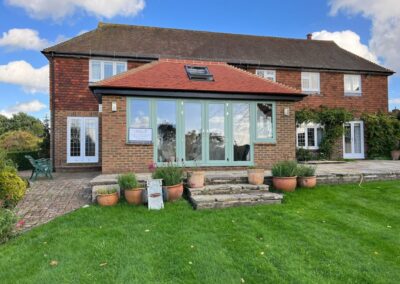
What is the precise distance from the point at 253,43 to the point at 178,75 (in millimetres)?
10435

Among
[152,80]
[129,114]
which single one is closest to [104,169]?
[129,114]

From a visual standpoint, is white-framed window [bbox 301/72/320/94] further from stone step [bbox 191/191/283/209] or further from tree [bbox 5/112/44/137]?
tree [bbox 5/112/44/137]

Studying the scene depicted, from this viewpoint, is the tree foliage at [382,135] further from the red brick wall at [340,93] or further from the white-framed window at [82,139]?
the white-framed window at [82,139]

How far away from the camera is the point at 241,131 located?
9.55m

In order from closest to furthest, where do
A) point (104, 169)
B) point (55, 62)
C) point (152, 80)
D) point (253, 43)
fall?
point (104, 169) → point (152, 80) → point (55, 62) → point (253, 43)

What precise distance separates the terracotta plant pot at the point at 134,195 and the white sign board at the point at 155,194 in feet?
0.91

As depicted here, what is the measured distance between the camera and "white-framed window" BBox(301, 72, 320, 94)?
16.5 meters

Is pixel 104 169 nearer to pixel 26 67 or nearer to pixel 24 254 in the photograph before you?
pixel 24 254

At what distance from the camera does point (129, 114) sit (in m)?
8.85

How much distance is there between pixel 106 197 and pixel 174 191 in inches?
62.9

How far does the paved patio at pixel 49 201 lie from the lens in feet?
18.4

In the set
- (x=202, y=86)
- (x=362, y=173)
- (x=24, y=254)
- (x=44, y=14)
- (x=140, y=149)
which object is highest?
(x=44, y=14)

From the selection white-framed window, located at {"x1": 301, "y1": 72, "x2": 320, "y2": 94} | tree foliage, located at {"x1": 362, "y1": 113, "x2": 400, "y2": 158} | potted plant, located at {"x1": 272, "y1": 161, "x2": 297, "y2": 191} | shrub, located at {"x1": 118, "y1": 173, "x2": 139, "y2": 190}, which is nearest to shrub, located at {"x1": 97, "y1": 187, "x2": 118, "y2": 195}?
shrub, located at {"x1": 118, "y1": 173, "x2": 139, "y2": 190}

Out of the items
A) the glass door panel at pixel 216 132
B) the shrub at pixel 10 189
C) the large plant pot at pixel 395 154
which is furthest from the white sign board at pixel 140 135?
the large plant pot at pixel 395 154
